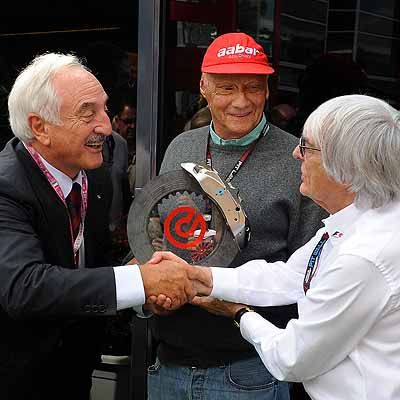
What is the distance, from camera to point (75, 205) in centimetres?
250

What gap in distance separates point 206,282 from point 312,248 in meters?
0.34

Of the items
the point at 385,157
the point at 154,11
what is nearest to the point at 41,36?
the point at 154,11

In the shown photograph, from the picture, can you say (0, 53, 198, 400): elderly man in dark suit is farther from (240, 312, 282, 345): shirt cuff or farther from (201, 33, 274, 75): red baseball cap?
(201, 33, 274, 75): red baseball cap

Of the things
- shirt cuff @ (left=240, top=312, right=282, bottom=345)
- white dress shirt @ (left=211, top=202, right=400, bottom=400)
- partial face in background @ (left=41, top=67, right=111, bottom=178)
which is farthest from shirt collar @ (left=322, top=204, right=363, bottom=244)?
partial face in background @ (left=41, top=67, right=111, bottom=178)

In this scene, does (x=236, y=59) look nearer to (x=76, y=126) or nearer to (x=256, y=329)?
(x=76, y=126)

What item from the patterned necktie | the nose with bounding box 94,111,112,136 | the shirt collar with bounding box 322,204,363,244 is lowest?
the patterned necktie

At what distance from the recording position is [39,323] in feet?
Result: 7.81

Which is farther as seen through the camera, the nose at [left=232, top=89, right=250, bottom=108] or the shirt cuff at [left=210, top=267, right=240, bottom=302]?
the nose at [left=232, top=89, right=250, bottom=108]

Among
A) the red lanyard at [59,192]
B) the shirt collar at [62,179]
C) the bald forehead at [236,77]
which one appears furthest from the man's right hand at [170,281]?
the bald forehead at [236,77]

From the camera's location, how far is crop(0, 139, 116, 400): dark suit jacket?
220 centimetres

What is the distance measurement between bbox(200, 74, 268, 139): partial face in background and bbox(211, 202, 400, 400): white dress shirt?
0.64 meters

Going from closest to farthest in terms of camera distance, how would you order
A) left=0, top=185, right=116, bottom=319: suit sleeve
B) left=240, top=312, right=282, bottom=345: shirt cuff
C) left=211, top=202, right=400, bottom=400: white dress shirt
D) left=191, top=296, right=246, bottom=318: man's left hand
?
left=211, top=202, right=400, bottom=400: white dress shirt, left=240, top=312, right=282, bottom=345: shirt cuff, left=0, top=185, right=116, bottom=319: suit sleeve, left=191, top=296, right=246, bottom=318: man's left hand

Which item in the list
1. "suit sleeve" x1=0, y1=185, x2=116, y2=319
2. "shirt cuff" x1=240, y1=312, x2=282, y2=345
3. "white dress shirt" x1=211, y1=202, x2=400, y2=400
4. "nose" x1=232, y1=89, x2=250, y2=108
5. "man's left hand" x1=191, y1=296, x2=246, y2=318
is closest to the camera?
"white dress shirt" x1=211, y1=202, x2=400, y2=400

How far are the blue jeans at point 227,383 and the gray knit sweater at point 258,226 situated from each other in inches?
1.2
